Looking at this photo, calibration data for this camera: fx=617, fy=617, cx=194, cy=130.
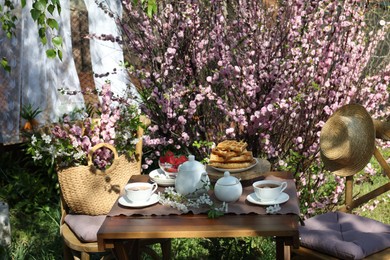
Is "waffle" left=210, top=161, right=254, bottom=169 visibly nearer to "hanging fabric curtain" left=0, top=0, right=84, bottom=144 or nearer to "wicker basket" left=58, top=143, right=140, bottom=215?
"wicker basket" left=58, top=143, right=140, bottom=215

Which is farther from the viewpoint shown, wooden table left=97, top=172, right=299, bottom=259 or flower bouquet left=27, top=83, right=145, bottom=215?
flower bouquet left=27, top=83, right=145, bottom=215

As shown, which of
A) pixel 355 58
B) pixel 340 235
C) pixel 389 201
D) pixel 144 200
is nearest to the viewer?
pixel 144 200

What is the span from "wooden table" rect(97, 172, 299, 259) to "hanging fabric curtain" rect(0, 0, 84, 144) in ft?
8.99

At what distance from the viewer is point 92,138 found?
11.9 feet

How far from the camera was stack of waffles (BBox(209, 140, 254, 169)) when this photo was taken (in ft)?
10.2

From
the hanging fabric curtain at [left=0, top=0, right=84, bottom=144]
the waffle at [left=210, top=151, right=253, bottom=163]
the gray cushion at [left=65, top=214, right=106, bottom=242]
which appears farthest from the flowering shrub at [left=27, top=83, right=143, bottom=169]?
the hanging fabric curtain at [left=0, top=0, right=84, bottom=144]

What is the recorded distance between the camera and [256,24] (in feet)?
12.8

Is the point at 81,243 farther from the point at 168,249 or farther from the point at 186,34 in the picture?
the point at 186,34

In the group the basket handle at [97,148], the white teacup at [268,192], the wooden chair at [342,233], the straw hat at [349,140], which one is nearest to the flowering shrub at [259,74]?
the straw hat at [349,140]

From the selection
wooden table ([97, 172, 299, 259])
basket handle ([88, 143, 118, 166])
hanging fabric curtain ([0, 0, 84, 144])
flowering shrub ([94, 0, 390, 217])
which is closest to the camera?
wooden table ([97, 172, 299, 259])

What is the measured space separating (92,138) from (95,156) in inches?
6.0

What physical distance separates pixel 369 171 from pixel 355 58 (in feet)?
2.96

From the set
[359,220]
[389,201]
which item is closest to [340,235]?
[359,220]

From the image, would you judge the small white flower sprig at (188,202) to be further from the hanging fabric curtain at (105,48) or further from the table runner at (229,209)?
the hanging fabric curtain at (105,48)
